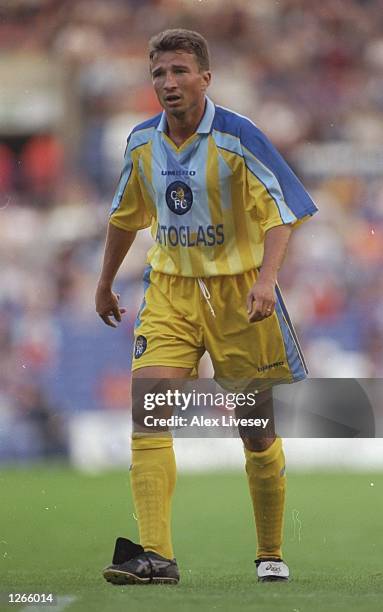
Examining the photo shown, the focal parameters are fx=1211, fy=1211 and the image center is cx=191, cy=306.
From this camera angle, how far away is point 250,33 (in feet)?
14.0

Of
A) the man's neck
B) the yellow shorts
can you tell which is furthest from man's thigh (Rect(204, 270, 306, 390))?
the man's neck

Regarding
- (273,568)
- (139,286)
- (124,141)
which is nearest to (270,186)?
(273,568)

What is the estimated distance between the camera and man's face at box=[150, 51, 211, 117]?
3.23 m

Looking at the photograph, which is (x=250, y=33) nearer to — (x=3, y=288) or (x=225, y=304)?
(x=225, y=304)

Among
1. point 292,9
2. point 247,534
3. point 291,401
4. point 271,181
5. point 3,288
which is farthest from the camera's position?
point 3,288

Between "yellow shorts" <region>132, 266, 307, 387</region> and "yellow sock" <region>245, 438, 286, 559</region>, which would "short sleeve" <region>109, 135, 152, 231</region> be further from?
"yellow sock" <region>245, 438, 286, 559</region>

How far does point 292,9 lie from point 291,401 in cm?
124

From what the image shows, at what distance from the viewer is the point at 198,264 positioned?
3.37 m

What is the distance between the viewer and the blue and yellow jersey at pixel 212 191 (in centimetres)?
325

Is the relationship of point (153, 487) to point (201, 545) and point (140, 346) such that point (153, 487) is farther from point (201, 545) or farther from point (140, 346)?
point (201, 545)

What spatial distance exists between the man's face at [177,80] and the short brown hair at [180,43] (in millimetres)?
11

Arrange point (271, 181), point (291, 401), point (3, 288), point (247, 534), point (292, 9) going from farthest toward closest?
point (3, 288) < point (247, 534) < point (292, 9) < point (291, 401) < point (271, 181)

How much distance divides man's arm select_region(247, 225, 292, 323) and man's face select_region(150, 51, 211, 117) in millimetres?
421

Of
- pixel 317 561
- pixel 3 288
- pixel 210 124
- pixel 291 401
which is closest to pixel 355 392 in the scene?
pixel 291 401
